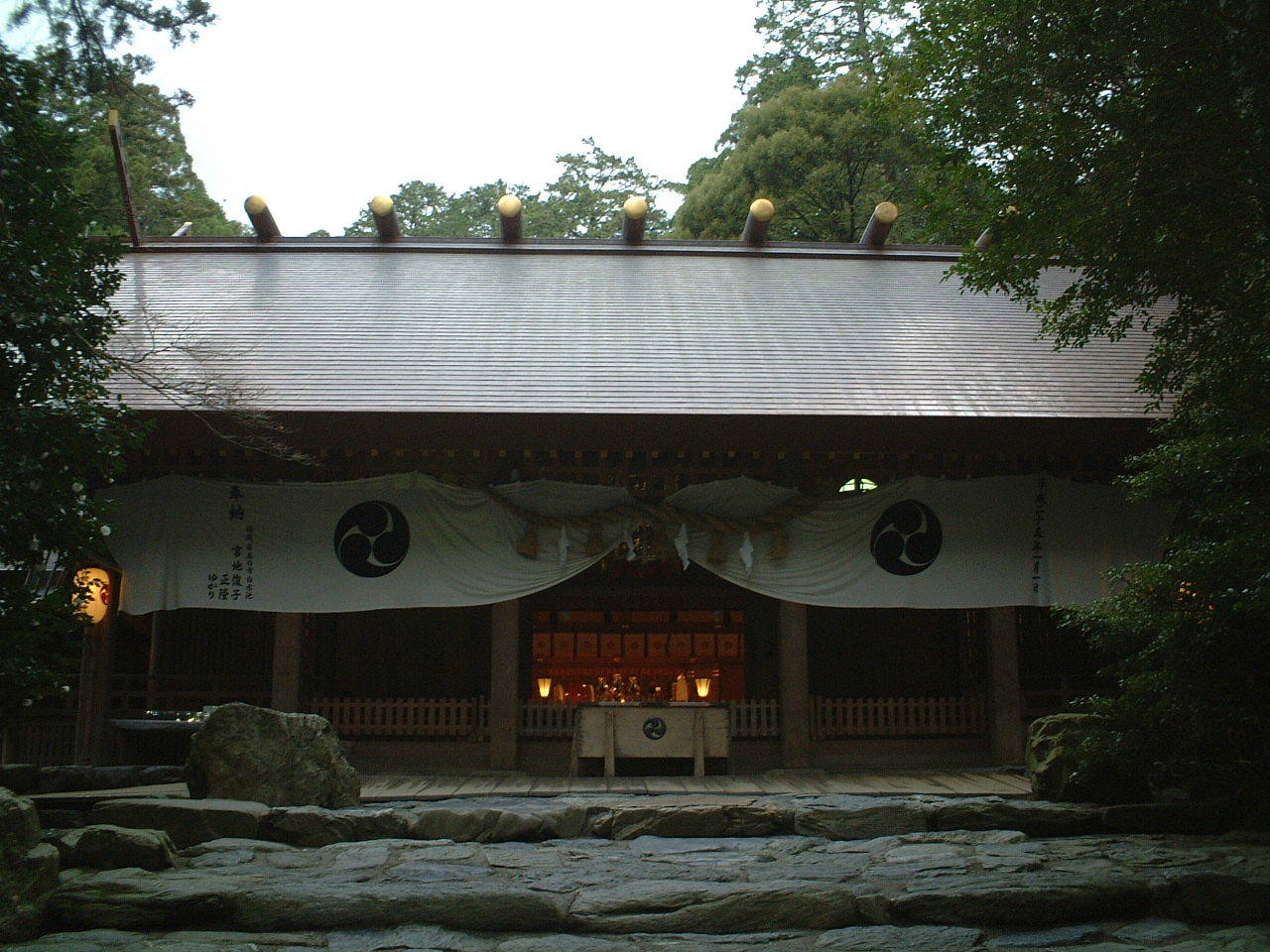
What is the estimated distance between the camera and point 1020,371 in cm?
1047

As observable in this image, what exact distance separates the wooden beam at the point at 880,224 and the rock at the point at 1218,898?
35.6 feet

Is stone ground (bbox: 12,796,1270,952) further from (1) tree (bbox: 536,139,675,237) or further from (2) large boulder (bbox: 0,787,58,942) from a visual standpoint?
(1) tree (bbox: 536,139,675,237)

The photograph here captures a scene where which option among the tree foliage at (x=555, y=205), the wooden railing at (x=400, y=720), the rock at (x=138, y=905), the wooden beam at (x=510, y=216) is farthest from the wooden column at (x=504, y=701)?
the tree foliage at (x=555, y=205)

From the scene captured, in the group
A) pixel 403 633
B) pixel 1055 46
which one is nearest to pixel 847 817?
pixel 1055 46

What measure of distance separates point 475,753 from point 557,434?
131 inches

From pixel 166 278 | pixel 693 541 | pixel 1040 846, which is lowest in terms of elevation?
pixel 1040 846

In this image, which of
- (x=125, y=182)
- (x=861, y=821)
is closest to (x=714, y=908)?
(x=861, y=821)

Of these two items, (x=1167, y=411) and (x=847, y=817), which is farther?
(x=1167, y=411)

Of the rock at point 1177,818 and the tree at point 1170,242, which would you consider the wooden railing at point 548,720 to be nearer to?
the rock at point 1177,818

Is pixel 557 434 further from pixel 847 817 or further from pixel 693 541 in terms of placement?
pixel 847 817

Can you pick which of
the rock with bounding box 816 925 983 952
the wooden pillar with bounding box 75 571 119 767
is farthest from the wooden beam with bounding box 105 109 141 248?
the rock with bounding box 816 925 983 952

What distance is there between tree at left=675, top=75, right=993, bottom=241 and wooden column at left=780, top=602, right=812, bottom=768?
40.8 ft

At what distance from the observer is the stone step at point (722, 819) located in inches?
277

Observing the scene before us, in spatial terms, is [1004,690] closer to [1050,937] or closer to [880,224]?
[1050,937]
